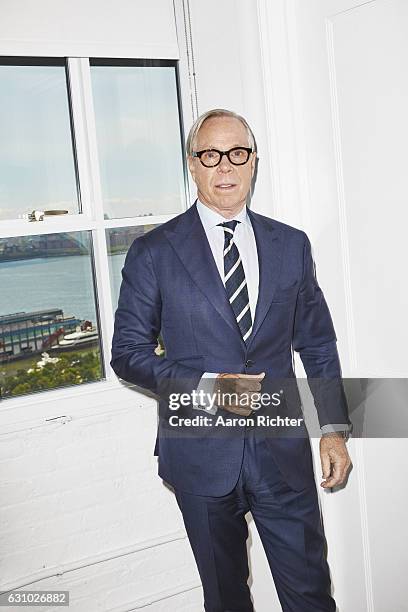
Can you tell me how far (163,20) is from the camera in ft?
8.68

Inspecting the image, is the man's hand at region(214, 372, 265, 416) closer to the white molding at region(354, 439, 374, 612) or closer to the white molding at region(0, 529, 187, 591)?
the white molding at region(354, 439, 374, 612)

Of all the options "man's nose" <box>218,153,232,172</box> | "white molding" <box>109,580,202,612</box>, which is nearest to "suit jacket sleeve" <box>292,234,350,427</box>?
"man's nose" <box>218,153,232,172</box>

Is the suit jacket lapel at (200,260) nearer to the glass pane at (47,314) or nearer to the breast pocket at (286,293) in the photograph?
the breast pocket at (286,293)

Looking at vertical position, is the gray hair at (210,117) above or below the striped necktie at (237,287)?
above

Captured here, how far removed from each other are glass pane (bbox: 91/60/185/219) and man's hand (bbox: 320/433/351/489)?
3.47ft

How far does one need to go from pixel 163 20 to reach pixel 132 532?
181 centimetres

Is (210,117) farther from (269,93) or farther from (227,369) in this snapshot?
(227,369)

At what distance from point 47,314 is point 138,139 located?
71cm

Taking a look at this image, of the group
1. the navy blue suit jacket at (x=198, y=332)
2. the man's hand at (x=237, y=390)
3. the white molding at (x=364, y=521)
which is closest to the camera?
the man's hand at (x=237, y=390)

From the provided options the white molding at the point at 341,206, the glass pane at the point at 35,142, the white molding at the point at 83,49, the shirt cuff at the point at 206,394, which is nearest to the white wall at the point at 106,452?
the white molding at the point at 83,49

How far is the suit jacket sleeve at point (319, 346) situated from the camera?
91.4 inches

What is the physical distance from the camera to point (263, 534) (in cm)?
227

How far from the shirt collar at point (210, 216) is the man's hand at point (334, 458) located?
72 centimetres

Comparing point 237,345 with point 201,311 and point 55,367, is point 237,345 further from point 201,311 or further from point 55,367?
point 55,367
